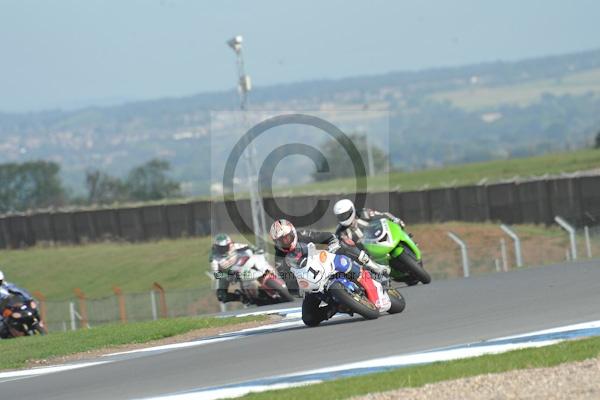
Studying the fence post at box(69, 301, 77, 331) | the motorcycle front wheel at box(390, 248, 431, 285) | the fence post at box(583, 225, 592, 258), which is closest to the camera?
the motorcycle front wheel at box(390, 248, 431, 285)

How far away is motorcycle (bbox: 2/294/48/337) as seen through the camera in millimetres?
22391

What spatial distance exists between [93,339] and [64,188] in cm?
9565

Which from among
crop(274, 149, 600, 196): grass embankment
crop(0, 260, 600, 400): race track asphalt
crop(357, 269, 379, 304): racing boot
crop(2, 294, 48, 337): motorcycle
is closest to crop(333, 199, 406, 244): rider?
crop(0, 260, 600, 400): race track asphalt

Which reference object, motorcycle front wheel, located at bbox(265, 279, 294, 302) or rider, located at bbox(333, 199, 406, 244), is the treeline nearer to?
motorcycle front wheel, located at bbox(265, 279, 294, 302)

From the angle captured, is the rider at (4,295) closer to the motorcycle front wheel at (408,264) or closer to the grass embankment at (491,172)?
the motorcycle front wheel at (408,264)

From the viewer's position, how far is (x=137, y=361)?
14297mm

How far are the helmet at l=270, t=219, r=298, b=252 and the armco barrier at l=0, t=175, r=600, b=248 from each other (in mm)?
18811

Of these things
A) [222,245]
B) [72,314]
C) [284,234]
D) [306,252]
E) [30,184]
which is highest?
[284,234]

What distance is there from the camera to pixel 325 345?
13227 millimetres

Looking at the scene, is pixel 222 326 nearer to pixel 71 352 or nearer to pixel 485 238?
pixel 71 352

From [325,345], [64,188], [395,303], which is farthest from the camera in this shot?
[64,188]

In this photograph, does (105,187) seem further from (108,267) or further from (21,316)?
(21,316)

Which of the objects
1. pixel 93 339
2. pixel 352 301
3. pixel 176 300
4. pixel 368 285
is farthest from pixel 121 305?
pixel 352 301

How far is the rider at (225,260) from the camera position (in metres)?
24.2
